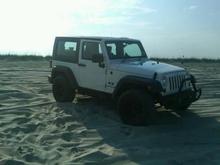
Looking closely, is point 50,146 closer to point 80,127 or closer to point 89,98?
point 80,127

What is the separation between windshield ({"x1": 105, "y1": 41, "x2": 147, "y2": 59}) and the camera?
10.5 meters

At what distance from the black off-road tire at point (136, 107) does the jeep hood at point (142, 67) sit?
0.45 metres

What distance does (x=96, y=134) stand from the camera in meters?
8.63

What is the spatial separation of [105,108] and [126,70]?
1462 millimetres

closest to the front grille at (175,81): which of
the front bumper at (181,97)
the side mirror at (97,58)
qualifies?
the front bumper at (181,97)

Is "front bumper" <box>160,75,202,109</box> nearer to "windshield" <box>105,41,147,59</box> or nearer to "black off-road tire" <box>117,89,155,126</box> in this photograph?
"black off-road tire" <box>117,89,155,126</box>

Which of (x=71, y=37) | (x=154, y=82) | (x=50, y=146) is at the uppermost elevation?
(x=71, y=37)

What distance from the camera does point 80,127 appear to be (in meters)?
9.14

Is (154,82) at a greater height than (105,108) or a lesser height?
greater

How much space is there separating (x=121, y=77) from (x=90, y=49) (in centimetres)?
140

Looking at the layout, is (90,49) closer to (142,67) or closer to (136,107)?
(142,67)

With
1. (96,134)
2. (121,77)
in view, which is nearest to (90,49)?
(121,77)

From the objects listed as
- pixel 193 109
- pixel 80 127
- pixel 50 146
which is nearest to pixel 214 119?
pixel 193 109

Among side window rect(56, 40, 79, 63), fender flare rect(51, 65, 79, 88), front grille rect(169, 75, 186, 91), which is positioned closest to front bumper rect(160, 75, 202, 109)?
front grille rect(169, 75, 186, 91)
